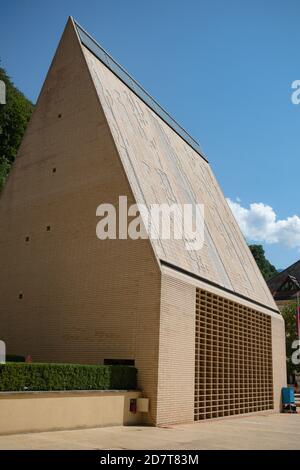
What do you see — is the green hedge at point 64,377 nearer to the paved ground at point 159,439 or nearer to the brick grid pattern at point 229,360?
the paved ground at point 159,439

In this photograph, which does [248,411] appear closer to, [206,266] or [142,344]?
[206,266]

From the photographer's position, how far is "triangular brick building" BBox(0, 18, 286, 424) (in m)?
13.0

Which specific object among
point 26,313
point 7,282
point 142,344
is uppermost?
point 7,282

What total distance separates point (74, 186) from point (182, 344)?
6.38 m

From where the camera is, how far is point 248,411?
17.5m

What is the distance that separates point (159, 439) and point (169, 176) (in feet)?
35.9

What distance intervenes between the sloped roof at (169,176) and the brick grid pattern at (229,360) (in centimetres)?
99

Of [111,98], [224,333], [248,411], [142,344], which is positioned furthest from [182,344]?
[111,98]

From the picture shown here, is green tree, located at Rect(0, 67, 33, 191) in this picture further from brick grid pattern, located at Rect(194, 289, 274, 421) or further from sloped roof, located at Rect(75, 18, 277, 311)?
brick grid pattern, located at Rect(194, 289, 274, 421)

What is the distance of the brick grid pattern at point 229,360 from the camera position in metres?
14.5

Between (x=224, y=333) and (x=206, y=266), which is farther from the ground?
(x=206, y=266)

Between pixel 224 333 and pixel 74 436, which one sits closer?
pixel 74 436

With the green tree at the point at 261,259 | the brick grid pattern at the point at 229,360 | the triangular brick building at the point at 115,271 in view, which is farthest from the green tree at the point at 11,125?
the green tree at the point at 261,259
